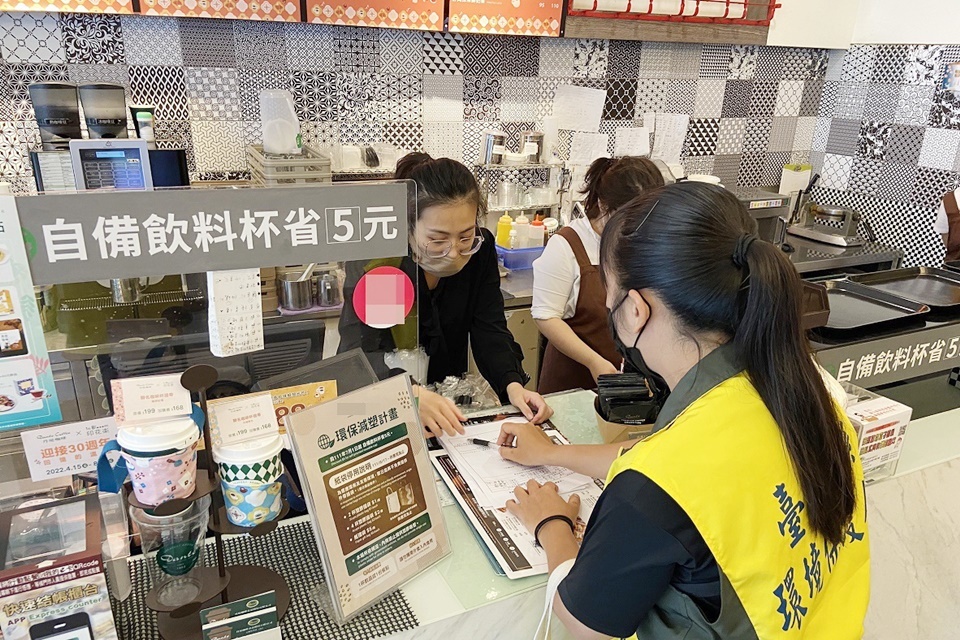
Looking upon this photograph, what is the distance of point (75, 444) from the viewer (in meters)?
1.00

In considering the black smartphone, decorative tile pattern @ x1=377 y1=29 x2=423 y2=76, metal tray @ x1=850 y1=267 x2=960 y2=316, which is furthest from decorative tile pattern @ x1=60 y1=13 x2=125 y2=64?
metal tray @ x1=850 y1=267 x2=960 y2=316

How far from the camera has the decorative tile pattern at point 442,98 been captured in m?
3.44

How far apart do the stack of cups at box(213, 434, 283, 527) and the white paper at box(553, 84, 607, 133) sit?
313 centimetres

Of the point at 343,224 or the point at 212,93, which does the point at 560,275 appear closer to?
the point at 343,224

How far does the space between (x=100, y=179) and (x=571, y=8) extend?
2.34 m

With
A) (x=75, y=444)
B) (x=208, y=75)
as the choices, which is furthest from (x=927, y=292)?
(x=208, y=75)

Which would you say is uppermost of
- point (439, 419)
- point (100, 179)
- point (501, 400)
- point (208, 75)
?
point (208, 75)

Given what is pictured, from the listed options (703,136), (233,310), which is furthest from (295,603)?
(703,136)

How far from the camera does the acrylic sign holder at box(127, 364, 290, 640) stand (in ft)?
3.12

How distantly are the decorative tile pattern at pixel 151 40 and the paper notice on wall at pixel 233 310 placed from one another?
2355mm

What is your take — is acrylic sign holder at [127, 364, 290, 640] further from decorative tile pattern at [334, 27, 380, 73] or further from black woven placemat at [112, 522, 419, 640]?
decorative tile pattern at [334, 27, 380, 73]

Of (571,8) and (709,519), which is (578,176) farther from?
(709,519)

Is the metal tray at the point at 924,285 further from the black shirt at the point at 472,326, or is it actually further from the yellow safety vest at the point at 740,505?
the yellow safety vest at the point at 740,505

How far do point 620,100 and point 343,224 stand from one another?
3162mm
